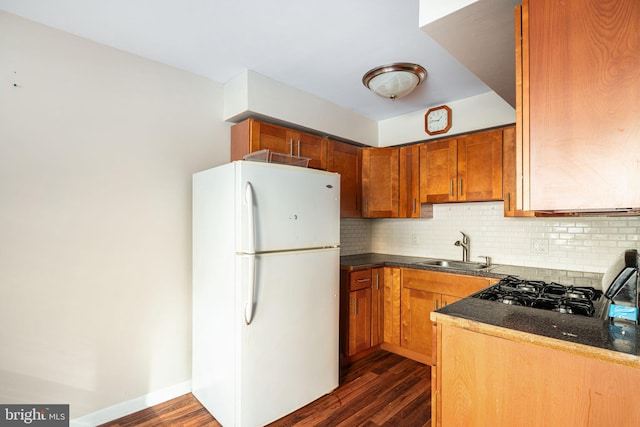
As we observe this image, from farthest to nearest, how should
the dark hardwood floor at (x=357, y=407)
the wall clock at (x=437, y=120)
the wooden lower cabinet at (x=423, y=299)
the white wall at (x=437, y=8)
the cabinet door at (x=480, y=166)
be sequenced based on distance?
1. the wall clock at (x=437, y=120)
2. the cabinet door at (x=480, y=166)
3. the wooden lower cabinet at (x=423, y=299)
4. the dark hardwood floor at (x=357, y=407)
5. the white wall at (x=437, y=8)

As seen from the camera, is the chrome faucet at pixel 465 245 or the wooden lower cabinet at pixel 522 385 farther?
the chrome faucet at pixel 465 245

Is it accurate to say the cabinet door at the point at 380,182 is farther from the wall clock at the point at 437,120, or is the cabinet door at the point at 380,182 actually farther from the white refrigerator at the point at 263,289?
the white refrigerator at the point at 263,289

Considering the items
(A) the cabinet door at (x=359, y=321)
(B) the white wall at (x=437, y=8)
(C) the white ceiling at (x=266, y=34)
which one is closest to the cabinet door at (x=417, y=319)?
(A) the cabinet door at (x=359, y=321)

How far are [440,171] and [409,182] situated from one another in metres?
0.34

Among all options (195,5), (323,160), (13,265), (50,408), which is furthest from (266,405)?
(195,5)

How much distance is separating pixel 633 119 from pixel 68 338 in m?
2.82

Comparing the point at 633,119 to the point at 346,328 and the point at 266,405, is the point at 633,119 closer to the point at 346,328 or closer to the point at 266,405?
the point at 266,405

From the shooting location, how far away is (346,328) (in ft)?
9.52

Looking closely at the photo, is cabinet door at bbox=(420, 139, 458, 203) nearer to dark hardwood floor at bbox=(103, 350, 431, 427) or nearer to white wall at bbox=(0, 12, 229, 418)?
dark hardwood floor at bbox=(103, 350, 431, 427)

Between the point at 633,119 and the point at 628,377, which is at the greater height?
the point at 633,119

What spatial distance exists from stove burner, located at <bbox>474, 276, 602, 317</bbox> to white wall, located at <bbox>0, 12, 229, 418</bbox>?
6.95 ft

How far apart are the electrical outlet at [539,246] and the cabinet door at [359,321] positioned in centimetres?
147

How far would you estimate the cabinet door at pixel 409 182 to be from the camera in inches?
130

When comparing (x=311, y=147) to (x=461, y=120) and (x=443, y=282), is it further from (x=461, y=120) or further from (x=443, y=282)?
(x=443, y=282)
